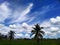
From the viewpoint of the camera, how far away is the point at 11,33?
4011 inches

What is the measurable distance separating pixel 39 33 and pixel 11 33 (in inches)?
1597

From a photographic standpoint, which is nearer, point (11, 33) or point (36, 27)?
point (36, 27)

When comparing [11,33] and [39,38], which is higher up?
[11,33]

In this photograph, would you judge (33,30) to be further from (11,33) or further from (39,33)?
(11,33)

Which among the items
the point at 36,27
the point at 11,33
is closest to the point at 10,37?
the point at 11,33

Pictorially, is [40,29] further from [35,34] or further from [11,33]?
[11,33]

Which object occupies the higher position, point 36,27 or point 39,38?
point 36,27

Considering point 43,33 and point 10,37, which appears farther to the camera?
point 10,37

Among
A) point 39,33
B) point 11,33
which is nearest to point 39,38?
point 39,33

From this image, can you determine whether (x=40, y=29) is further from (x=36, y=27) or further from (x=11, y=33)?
(x=11, y=33)

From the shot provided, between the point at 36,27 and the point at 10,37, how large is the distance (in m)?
40.6

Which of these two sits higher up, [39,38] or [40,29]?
[40,29]

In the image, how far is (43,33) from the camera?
64438 mm

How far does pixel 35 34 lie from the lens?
64125mm
